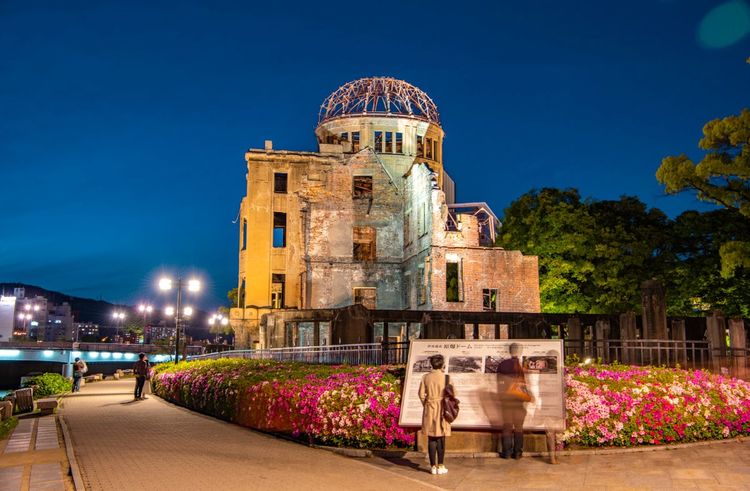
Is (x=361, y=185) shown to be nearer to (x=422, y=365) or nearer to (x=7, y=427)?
(x=7, y=427)

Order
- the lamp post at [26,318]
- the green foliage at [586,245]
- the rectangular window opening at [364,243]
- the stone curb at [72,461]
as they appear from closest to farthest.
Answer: the stone curb at [72,461] → the green foliage at [586,245] → the rectangular window opening at [364,243] → the lamp post at [26,318]

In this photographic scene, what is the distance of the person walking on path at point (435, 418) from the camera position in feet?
37.8

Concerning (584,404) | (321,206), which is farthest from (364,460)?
(321,206)

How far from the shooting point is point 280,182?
5253 centimetres

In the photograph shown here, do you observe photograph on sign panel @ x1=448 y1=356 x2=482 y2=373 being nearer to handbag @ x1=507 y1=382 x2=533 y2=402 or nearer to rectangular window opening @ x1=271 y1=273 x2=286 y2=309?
handbag @ x1=507 y1=382 x2=533 y2=402

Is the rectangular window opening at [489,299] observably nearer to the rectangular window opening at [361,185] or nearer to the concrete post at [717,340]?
the rectangular window opening at [361,185]

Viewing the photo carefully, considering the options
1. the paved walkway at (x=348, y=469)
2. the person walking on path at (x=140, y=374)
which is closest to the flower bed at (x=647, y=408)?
the paved walkway at (x=348, y=469)

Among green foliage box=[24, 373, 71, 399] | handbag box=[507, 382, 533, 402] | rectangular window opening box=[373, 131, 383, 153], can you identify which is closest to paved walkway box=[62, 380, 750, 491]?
handbag box=[507, 382, 533, 402]

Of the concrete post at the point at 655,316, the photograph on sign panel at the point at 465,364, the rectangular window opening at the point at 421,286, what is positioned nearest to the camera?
the photograph on sign panel at the point at 465,364

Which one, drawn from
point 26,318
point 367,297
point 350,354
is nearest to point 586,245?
point 367,297

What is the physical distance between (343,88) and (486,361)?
42.7m

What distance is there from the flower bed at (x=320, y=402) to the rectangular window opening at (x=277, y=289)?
30206 mm

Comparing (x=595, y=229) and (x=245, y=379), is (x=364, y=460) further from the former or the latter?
(x=595, y=229)

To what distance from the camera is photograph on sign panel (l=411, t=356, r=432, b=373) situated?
13.7 meters
